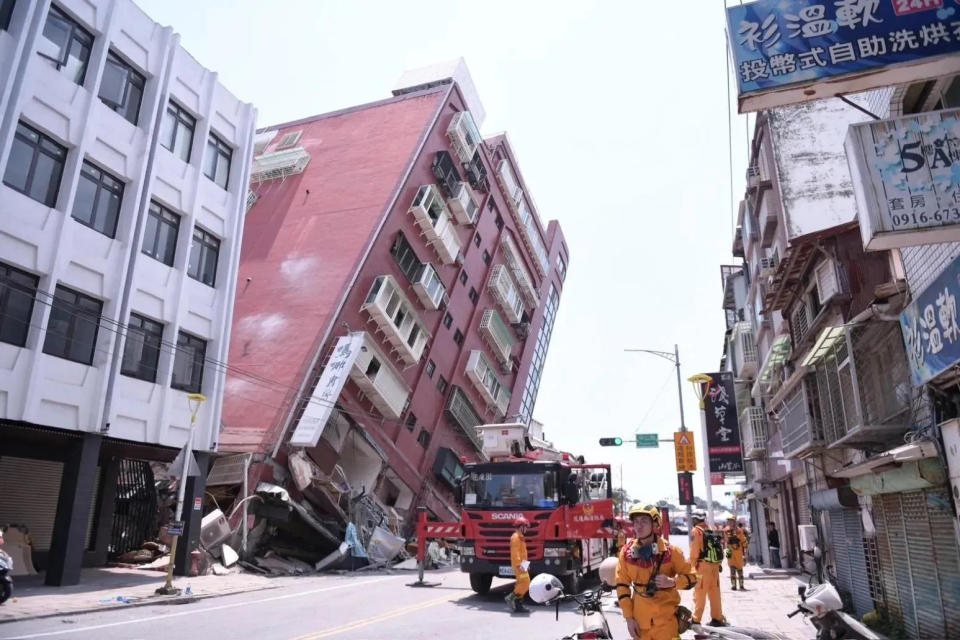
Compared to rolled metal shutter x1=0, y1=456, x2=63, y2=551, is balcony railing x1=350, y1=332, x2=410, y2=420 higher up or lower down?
higher up

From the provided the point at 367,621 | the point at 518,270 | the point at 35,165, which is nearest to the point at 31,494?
the point at 35,165

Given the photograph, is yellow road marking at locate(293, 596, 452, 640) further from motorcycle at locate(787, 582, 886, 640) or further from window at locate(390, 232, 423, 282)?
window at locate(390, 232, 423, 282)

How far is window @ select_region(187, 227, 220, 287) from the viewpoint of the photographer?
21.0 metres

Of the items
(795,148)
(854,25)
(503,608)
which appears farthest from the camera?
(795,148)

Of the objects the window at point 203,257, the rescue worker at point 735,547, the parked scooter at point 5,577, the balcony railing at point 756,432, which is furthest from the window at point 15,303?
the balcony railing at point 756,432

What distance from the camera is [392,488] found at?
109 feet

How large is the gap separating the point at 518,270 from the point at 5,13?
34.1 metres

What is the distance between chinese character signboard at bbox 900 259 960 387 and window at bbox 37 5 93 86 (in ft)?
62.4

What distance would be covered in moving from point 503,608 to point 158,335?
41.7 ft

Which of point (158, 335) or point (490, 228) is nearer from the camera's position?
point (158, 335)

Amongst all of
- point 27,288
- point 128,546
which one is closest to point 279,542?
point 128,546

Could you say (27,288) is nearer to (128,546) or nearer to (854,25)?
(128,546)

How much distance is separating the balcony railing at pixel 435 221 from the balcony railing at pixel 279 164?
26.1 ft

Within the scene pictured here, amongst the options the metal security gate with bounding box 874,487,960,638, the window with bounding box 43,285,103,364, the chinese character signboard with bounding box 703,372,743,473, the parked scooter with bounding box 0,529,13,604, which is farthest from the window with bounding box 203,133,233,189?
the chinese character signboard with bounding box 703,372,743,473
